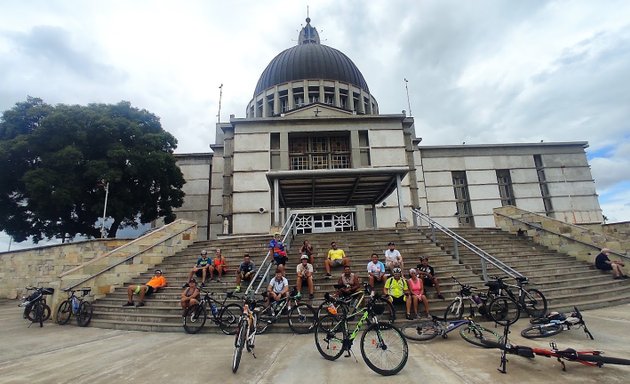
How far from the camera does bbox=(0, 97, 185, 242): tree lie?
19.9 m

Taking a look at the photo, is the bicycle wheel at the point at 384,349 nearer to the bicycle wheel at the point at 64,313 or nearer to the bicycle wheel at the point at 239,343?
the bicycle wheel at the point at 239,343

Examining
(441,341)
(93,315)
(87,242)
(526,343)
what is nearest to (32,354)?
(93,315)

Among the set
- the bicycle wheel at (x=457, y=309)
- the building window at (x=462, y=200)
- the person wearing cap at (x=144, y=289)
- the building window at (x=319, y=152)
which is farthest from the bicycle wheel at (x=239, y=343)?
the building window at (x=462, y=200)

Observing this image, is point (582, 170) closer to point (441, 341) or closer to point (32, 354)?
point (441, 341)

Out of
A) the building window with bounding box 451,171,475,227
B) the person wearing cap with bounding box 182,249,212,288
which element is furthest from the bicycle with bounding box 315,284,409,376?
the building window with bounding box 451,171,475,227

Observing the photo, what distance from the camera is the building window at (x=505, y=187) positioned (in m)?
31.2

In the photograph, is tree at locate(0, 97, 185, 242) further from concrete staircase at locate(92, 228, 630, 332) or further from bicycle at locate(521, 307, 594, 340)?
bicycle at locate(521, 307, 594, 340)

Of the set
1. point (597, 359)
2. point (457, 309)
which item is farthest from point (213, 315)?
point (597, 359)

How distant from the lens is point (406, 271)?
10188 mm

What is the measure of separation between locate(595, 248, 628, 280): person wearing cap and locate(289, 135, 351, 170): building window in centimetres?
1802

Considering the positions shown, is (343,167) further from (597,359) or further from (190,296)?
(597,359)

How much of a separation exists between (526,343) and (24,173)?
28.2 meters

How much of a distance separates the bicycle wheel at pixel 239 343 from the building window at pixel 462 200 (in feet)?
99.5

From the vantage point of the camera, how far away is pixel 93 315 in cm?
934
